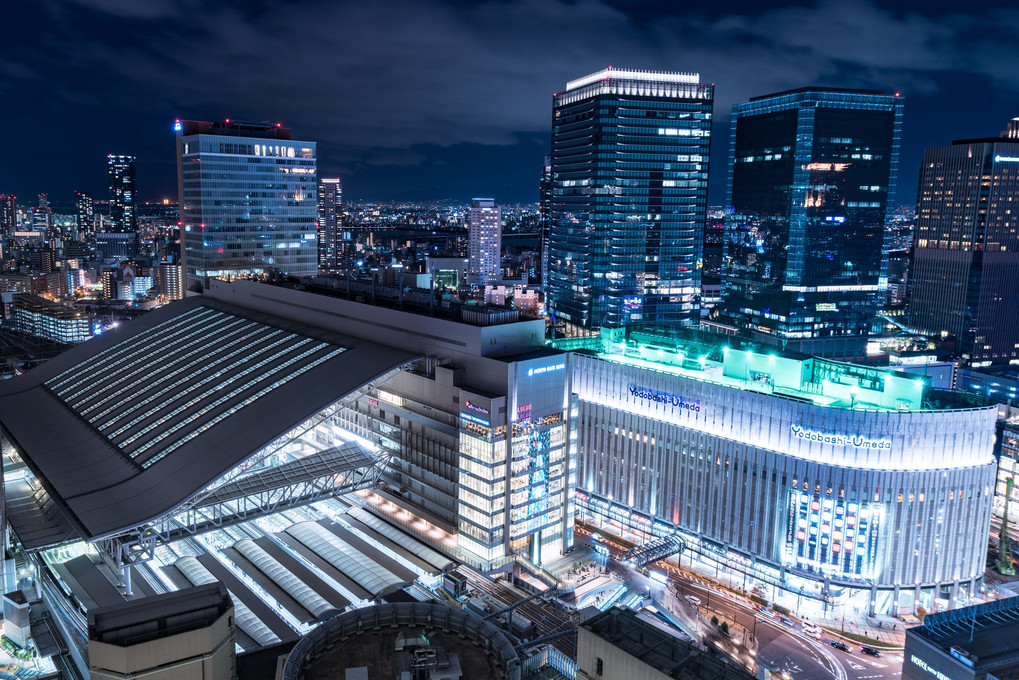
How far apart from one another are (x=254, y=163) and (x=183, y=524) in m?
93.5

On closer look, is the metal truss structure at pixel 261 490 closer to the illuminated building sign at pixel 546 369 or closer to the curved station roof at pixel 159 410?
the curved station roof at pixel 159 410

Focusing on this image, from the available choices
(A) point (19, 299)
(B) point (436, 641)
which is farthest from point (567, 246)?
(B) point (436, 641)

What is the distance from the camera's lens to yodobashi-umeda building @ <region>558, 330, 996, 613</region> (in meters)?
61.4

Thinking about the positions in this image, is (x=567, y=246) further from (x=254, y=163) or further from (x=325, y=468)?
(x=325, y=468)

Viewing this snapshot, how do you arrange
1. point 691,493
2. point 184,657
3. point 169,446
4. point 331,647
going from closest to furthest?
1. point 184,657
2. point 331,647
3. point 169,446
4. point 691,493

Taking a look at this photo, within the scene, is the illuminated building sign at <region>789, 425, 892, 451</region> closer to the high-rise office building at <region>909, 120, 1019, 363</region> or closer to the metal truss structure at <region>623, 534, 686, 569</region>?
the metal truss structure at <region>623, 534, 686, 569</region>

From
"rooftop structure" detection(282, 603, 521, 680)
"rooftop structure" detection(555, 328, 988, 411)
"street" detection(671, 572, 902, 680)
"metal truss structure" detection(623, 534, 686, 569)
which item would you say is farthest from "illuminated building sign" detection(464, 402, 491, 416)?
"rooftop structure" detection(282, 603, 521, 680)

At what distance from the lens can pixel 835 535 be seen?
6212 cm

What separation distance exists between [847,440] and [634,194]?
314ft

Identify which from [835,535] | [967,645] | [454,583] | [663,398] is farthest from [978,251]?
[454,583]

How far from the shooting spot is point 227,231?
132 metres

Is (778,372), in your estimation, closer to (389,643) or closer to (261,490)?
(261,490)

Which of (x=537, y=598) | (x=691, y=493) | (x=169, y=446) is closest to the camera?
(x=537, y=598)

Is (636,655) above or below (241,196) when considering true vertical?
below
